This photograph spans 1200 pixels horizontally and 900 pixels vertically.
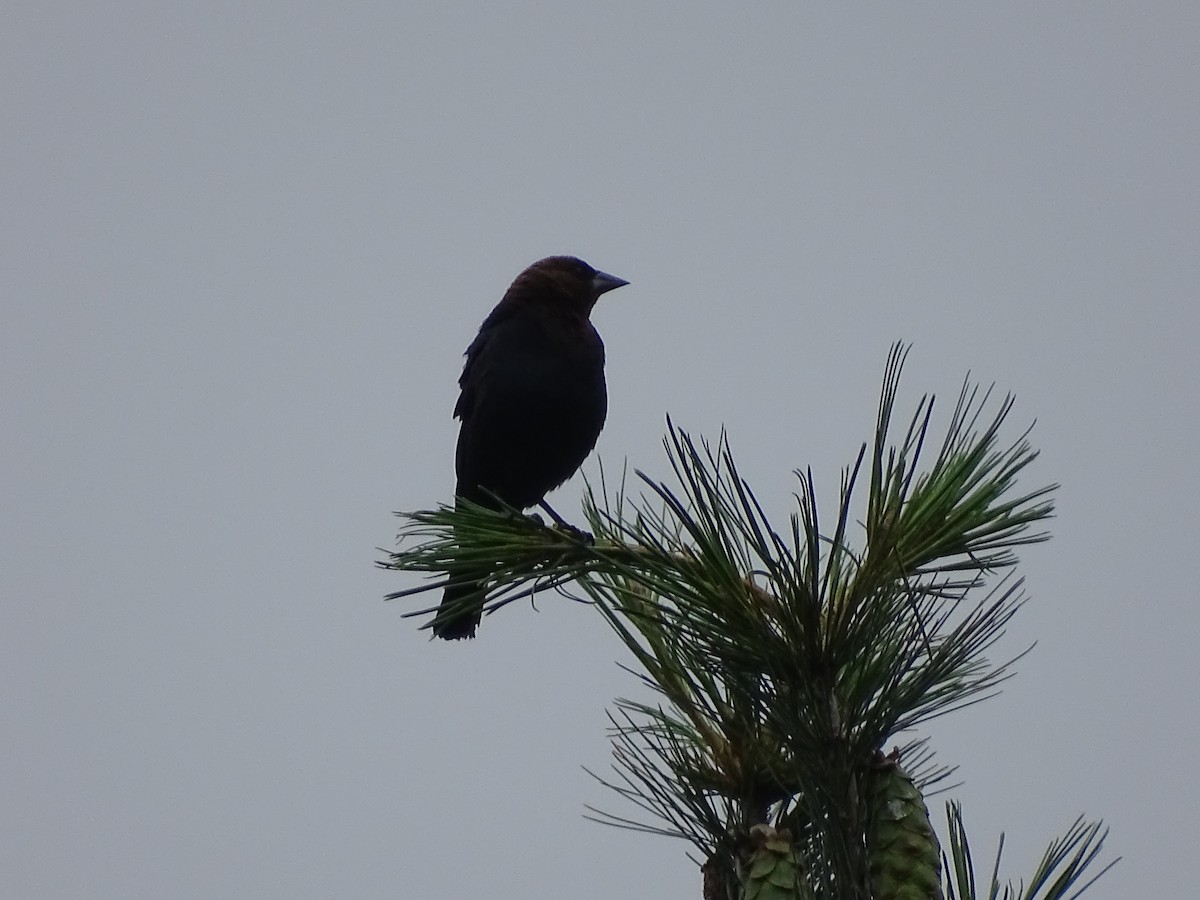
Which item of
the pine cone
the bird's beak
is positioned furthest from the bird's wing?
the pine cone

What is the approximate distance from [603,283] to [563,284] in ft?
1.02

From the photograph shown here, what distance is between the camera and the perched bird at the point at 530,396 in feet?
15.4

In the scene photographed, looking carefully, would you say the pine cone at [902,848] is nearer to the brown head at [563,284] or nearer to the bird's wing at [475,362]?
the bird's wing at [475,362]

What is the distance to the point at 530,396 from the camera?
4.67m

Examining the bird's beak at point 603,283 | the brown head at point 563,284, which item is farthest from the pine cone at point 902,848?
the bird's beak at point 603,283

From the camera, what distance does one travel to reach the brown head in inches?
201

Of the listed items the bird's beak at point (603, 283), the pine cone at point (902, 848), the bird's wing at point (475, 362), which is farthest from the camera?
the bird's beak at point (603, 283)

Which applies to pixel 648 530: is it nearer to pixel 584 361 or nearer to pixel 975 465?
pixel 975 465

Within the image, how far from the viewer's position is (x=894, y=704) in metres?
1.66

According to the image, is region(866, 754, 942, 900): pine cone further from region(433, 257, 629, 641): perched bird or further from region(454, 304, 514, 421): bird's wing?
region(454, 304, 514, 421): bird's wing

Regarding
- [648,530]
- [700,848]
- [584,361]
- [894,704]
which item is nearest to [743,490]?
[648,530]

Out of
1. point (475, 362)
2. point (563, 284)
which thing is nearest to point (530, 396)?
point (475, 362)

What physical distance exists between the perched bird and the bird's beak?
0.28 meters

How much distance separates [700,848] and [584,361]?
9.96ft
